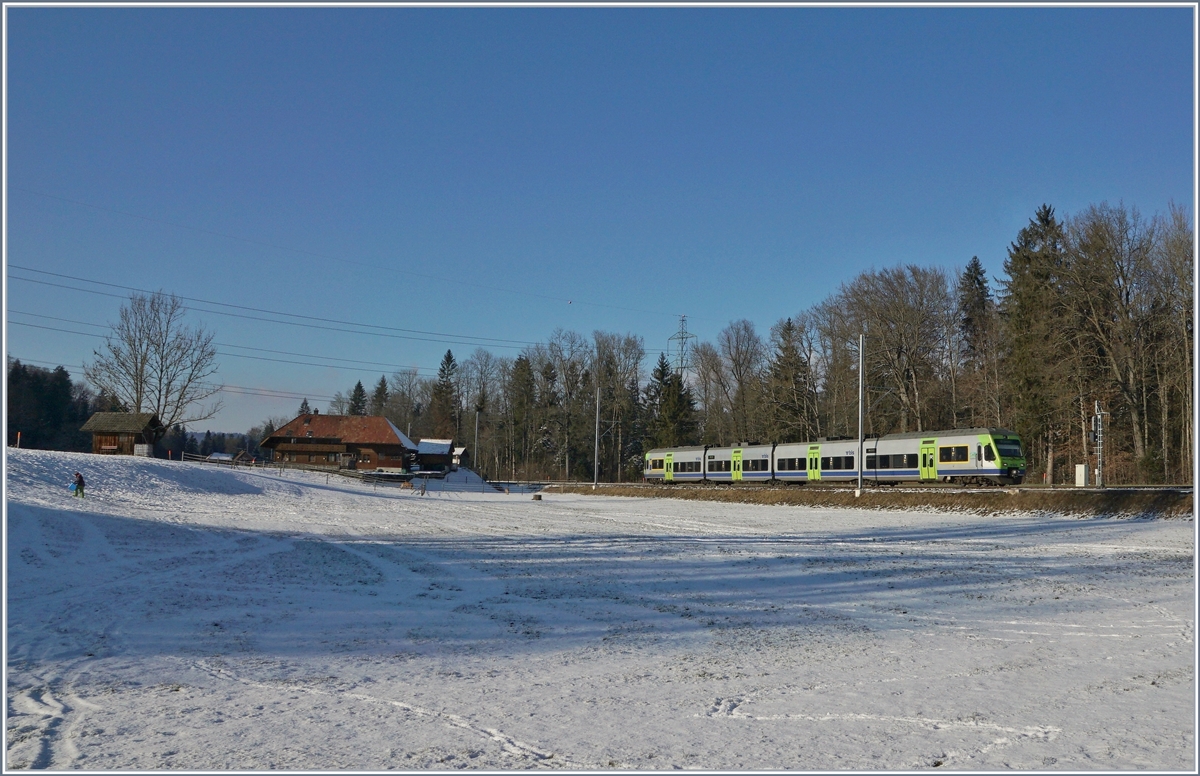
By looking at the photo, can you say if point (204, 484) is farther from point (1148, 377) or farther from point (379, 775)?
point (1148, 377)

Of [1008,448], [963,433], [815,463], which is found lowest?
[815,463]

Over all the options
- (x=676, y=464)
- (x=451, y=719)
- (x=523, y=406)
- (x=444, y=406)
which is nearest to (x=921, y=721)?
(x=451, y=719)

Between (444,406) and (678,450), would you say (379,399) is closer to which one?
(444,406)

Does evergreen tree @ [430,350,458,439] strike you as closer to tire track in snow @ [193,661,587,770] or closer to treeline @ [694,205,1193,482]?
treeline @ [694,205,1193,482]

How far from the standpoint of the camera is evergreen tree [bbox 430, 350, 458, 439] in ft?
363

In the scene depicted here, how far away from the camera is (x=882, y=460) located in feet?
143

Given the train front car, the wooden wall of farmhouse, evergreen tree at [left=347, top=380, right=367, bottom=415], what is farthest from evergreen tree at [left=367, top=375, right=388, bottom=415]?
the train front car

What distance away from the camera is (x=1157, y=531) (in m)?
23.5

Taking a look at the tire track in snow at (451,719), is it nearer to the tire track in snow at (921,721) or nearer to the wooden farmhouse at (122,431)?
the tire track in snow at (921,721)

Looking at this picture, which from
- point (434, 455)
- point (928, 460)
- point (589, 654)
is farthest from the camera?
point (434, 455)

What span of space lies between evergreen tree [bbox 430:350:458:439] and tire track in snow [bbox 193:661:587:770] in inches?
4044

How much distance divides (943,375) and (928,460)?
23.4 meters

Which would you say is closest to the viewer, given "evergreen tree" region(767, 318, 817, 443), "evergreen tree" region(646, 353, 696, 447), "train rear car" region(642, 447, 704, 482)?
"train rear car" region(642, 447, 704, 482)

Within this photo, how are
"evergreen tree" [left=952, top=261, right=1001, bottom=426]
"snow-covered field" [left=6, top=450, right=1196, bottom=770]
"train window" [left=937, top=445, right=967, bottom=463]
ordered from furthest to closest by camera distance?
"evergreen tree" [left=952, top=261, right=1001, bottom=426] < "train window" [left=937, top=445, right=967, bottom=463] < "snow-covered field" [left=6, top=450, right=1196, bottom=770]
